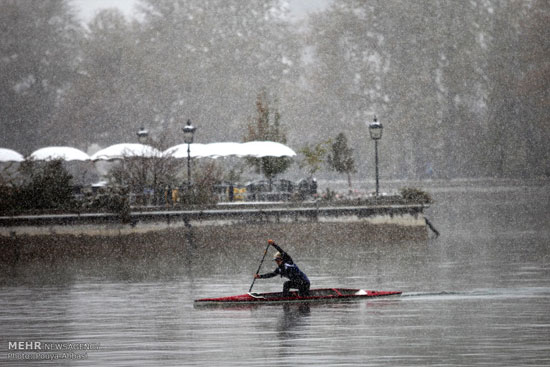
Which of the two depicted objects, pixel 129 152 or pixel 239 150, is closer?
pixel 129 152

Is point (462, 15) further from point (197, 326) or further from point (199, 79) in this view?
point (197, 326)

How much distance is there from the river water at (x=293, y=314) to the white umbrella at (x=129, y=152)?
6.75 m

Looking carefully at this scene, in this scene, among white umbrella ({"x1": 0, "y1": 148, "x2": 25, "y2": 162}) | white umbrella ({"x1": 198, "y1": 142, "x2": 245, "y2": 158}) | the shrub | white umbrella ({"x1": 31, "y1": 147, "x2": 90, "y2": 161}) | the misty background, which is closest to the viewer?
the shrub

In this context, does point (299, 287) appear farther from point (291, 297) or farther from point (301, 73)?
point (301, 73)

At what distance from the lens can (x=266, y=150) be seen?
45.9 m

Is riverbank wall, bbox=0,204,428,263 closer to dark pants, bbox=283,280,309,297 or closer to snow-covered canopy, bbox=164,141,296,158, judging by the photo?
snow-covered canopy, bbox=164,141,296,158

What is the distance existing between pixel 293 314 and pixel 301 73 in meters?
66.4

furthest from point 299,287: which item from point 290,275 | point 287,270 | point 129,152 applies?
point 129,152

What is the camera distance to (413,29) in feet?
273

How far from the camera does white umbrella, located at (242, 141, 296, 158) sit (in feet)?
150

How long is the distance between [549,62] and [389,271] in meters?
44.8

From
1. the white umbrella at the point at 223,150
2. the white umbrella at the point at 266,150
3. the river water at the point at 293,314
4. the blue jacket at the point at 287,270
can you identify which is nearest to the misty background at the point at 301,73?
the white umbrella at the point at 223,150

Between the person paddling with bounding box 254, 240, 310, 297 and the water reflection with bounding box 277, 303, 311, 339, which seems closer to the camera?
the water reflection with bounding box 277, 303, 311, 339

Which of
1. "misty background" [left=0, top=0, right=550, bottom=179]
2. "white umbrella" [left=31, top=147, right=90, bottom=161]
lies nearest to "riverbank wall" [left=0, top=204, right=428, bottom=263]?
"white umbrella" [left=31, top=147, right=90, bottom=161]
